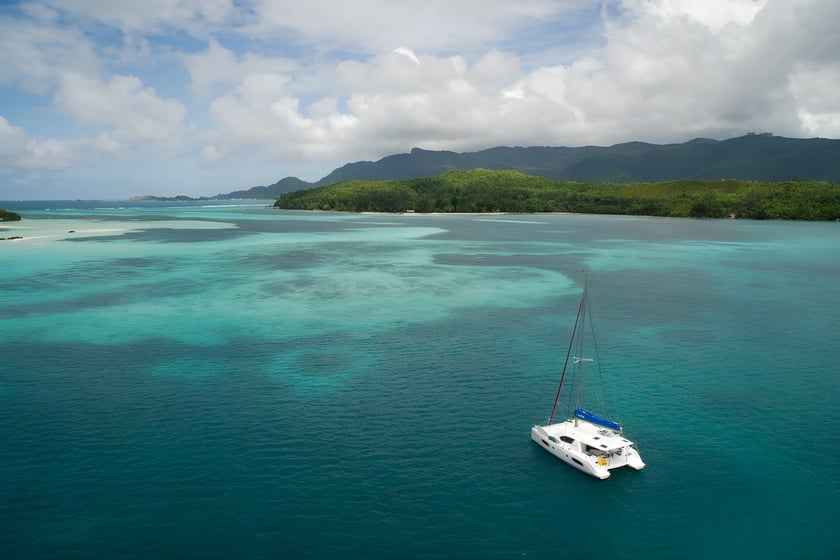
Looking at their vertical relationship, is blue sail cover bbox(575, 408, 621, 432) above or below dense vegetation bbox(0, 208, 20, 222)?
below

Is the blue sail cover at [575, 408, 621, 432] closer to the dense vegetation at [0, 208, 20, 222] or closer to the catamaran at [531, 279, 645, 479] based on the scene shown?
the catamaran at [531, 279, 645, 479]

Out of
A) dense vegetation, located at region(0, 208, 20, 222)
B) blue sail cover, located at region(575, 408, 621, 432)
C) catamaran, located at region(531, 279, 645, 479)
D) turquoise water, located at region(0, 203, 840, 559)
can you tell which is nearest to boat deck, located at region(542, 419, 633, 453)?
catamaran, located at region(531, 279, 645, 479)

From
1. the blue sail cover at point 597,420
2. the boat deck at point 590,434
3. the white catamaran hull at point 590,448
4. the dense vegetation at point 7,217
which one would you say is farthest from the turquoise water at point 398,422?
the dense vegetation at point 7,217

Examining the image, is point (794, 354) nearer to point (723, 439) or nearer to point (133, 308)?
point (723, 439)

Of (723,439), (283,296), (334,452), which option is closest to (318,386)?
(334,452)

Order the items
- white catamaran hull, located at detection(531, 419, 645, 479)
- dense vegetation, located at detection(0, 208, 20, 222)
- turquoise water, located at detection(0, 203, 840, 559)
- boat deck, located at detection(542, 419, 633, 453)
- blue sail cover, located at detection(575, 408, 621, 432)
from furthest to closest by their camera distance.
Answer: dense vegetation, located at detection(0, 208, 20, 222), blue sail cover, located at detection(575, 408, 621, 432), boat deck, located at detection(542, 419, 633, 453), white catamaran hull, located at detection(531, 419, 645, 479), turquoise water, located at detection(0, 203, 840, 559)

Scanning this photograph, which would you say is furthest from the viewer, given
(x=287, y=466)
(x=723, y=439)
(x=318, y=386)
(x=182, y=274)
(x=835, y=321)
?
(x=182, y=274)
